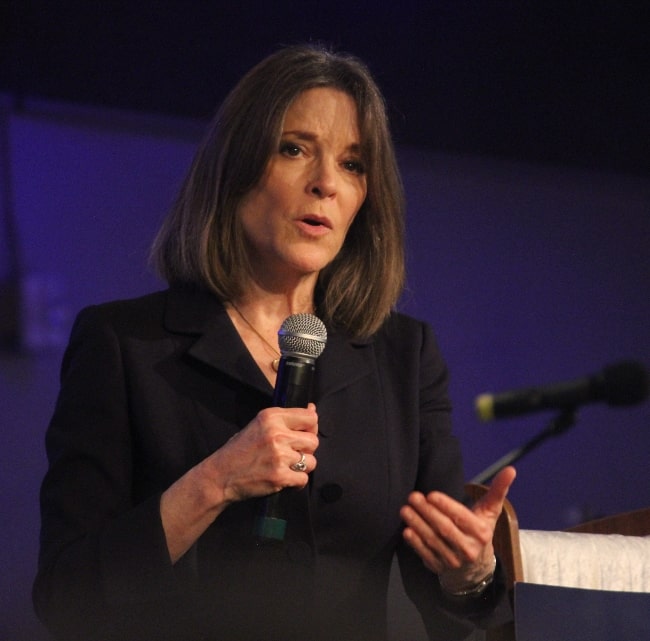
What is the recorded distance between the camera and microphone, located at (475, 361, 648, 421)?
1.04 meters

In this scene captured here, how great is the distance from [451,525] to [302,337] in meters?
0.34

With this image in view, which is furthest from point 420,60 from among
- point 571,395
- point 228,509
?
point 571,395

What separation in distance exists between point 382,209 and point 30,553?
180 centimetres

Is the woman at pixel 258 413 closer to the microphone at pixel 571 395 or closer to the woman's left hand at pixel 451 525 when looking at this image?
the woman's left hand at pixel 451 525

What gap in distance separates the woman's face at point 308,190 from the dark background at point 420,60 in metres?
1.13

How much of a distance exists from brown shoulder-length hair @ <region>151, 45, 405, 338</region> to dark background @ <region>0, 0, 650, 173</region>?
1.04 m

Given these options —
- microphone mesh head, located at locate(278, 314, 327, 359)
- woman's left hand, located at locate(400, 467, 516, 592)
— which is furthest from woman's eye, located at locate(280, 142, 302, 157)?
woman's left hand, located at locate(400, 467, 516, 592)

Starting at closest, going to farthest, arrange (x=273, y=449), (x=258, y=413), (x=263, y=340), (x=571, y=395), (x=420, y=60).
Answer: (x=571, y=395)
(x=273, y=449)
(x=258, y=413)
(x=263, y=340)
(x=420, y=60)

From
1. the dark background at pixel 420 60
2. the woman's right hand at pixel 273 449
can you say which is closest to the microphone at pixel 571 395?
the woman's right hand at pixel 273 449

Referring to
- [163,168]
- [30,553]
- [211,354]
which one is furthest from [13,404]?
[211,354]

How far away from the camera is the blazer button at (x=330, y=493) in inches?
68.1

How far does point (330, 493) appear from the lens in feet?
5.68

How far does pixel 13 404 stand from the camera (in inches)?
122

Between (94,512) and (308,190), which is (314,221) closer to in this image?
(308,190)
